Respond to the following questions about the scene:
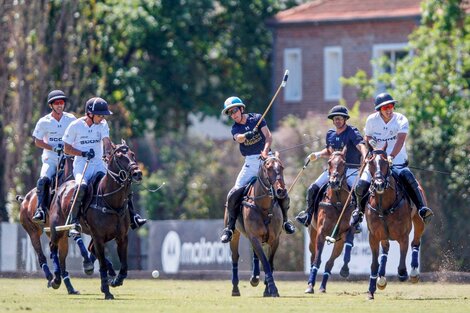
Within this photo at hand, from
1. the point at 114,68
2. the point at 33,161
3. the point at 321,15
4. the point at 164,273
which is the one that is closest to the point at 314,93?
the point at 321,15

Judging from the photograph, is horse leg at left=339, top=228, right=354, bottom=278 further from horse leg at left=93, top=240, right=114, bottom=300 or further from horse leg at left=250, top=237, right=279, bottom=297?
horse leg at left=93, top=240, right=114, bottom=300

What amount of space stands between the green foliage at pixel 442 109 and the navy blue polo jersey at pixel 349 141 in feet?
20.2

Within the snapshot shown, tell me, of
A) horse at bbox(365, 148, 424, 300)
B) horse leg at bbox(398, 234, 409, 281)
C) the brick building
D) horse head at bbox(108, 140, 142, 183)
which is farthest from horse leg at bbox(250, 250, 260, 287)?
the brick building

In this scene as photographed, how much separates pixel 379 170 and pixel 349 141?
87.9 inches

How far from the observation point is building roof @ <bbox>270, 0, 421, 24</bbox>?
39938 mm

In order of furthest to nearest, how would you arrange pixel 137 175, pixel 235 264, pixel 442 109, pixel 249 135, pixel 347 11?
1. pixel 347 11
2. pixel 442 109
3. pixel 235 264
4. pixel 249 135
5. pixel 137 175

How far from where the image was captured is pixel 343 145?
2169 centimetres

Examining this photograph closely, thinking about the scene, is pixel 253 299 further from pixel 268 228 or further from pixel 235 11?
pixel 235 11

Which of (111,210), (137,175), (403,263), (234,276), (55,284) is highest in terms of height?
(137,175)

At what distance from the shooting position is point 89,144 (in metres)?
20.8

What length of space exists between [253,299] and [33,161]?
16486 millimetres

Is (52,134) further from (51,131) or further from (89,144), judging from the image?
(89,144)

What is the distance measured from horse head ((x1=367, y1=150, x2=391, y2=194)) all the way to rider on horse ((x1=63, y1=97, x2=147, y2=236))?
10.4 feet

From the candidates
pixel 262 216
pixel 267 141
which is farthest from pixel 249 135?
pixel 262 216
